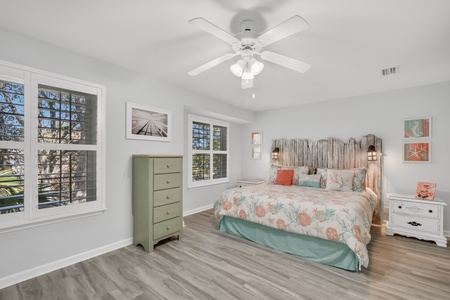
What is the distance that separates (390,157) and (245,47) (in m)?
3.53

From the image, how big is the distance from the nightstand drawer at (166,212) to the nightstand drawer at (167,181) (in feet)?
0.90

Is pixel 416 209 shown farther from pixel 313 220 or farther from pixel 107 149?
pixel 107 149

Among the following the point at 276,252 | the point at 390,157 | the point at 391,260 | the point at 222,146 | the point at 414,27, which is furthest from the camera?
the point at 222,146

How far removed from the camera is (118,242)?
2840 millimetres

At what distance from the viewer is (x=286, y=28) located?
59.7 inches

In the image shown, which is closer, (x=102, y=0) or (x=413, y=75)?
(x=102, y=0)

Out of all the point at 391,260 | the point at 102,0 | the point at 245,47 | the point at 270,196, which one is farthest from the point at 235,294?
the point at 102,0

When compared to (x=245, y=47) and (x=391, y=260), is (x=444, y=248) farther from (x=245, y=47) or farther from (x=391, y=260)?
(x=245, y=47)

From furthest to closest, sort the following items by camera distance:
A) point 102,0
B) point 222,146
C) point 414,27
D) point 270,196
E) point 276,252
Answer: point 222,146 < point 270,196 < point 276,252 < point 414,27 < point 102,0

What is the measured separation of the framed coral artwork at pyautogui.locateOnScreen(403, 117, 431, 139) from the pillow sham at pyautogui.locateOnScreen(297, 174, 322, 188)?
1.61 m

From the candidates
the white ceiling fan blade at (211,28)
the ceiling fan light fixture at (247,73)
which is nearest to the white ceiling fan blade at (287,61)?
the ceiling fan light fixture at (247,73)

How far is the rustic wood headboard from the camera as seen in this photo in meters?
3.88

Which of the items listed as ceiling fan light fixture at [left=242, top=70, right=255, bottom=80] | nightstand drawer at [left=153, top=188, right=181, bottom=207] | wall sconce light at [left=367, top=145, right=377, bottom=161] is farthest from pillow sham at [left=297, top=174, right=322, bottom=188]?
ceiling fan light fixture at [left=242, top=70, right=255, bottom=80]

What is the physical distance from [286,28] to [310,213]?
6.65 feet
